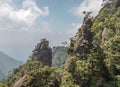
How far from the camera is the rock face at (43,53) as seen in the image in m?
106

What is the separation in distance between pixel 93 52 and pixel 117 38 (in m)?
8.18

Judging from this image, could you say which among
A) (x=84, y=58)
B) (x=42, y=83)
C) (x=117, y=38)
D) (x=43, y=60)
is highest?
(x=43, y=60)

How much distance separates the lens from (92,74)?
185 ft

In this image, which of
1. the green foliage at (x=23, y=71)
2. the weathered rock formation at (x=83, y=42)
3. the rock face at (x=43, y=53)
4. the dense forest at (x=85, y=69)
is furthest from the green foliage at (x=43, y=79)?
the rock face at (x=43, y=53)

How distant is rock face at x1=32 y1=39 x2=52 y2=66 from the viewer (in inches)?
4181

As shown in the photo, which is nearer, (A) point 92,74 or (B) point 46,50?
(A) point 92,74

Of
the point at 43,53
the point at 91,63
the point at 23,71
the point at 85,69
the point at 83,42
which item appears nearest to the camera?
the point at 85,69

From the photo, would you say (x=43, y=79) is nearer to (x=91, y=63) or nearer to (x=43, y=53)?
(x=91, y=63)

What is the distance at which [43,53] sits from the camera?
106812mm

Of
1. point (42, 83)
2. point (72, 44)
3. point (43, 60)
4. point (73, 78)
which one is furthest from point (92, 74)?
point (43, 60)

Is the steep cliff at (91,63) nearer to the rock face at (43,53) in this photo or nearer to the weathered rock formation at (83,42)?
the weathered rock formation at (83,42)

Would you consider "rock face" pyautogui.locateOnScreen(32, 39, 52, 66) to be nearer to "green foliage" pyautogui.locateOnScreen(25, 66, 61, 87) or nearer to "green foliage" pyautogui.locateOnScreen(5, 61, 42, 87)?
"green foliage" pyautogui.locateOnScreen(5, 61, 42, 87)

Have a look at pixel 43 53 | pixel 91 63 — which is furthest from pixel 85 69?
pixel 43 53

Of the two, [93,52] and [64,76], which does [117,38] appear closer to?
[93,52]
